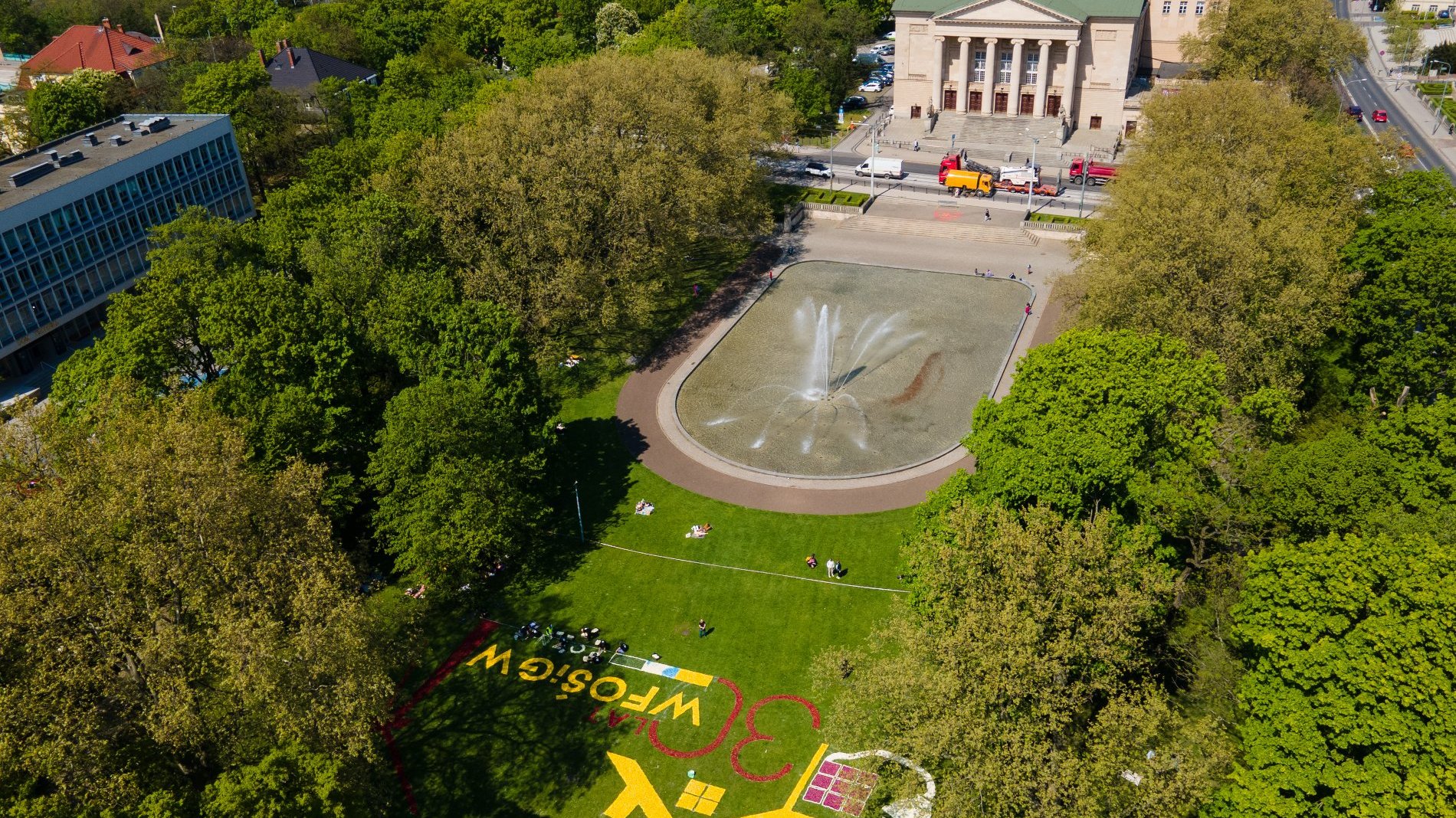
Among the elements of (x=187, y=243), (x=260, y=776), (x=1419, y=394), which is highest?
(x=187, y=243)

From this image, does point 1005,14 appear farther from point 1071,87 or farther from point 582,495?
point 582,495

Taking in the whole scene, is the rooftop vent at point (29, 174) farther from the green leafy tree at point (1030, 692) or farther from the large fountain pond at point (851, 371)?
the green leafy tree at point (1030, 692)

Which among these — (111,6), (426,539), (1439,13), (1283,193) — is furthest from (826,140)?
(111,6)

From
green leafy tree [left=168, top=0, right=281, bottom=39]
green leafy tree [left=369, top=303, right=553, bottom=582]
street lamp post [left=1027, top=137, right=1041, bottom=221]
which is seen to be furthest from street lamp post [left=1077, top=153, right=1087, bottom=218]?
green leafy tree [left=168, top=0, right=281, bottom=39]

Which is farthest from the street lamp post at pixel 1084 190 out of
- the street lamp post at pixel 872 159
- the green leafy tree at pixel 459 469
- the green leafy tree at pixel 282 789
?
the green leafy tree at pixel 282 789

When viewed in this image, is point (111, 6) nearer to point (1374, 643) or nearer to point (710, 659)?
point (710, 659)

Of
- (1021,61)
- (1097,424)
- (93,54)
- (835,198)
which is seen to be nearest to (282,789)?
(1097,424)
